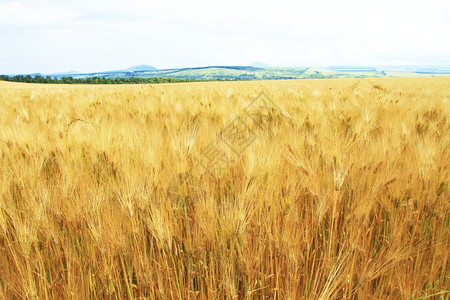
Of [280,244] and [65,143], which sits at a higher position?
[65,143]

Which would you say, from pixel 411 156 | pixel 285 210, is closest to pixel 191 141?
pixel 285 210

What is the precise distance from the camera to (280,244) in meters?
0.78

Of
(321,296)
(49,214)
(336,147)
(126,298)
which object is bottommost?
(126,298)

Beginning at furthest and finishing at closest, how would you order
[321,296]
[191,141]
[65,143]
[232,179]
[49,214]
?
[65,143] → [191,141] → [232,179] → [49,214] → [321,296]

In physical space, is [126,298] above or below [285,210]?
below

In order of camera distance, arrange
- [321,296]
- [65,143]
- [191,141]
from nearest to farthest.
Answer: [321,296] → [191,141] → [65,143]

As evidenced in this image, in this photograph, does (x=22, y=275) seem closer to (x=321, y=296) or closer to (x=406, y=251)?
(x=321, y=296)

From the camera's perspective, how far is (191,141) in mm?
1581

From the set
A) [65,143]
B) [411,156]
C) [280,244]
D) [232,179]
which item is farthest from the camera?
[65,143]

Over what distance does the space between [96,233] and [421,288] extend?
1.00 m

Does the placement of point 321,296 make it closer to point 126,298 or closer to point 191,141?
point 126,298

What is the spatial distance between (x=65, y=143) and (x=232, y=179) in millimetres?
1248

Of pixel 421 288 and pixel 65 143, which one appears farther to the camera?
pixel 65 143

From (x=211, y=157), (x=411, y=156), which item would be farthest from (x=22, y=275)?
(x=411, y=156)
